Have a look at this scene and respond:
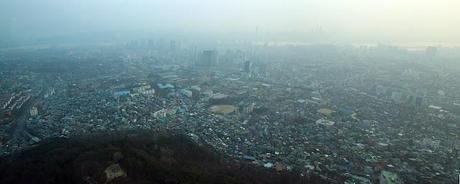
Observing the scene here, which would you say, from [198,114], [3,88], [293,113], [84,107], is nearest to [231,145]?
[198,114]

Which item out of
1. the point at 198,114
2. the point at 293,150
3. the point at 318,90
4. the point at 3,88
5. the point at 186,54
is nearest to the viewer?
the point at 293,150

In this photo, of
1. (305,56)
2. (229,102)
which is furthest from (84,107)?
(305,56)

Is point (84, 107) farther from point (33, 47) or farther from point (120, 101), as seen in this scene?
point (33, 47)

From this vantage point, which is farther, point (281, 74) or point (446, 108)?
point (281, 74)

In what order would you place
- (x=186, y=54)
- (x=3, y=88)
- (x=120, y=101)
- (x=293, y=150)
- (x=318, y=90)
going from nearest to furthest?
1. (x=293, y=150)
2. (x=120, y=101)
3. (x=3, y=88)
4. (x=318, y=90)
5. (x=186, y=54)

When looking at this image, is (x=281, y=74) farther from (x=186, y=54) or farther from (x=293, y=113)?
(x=186, y=54)

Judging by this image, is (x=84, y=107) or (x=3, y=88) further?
(x=3, y=88)
